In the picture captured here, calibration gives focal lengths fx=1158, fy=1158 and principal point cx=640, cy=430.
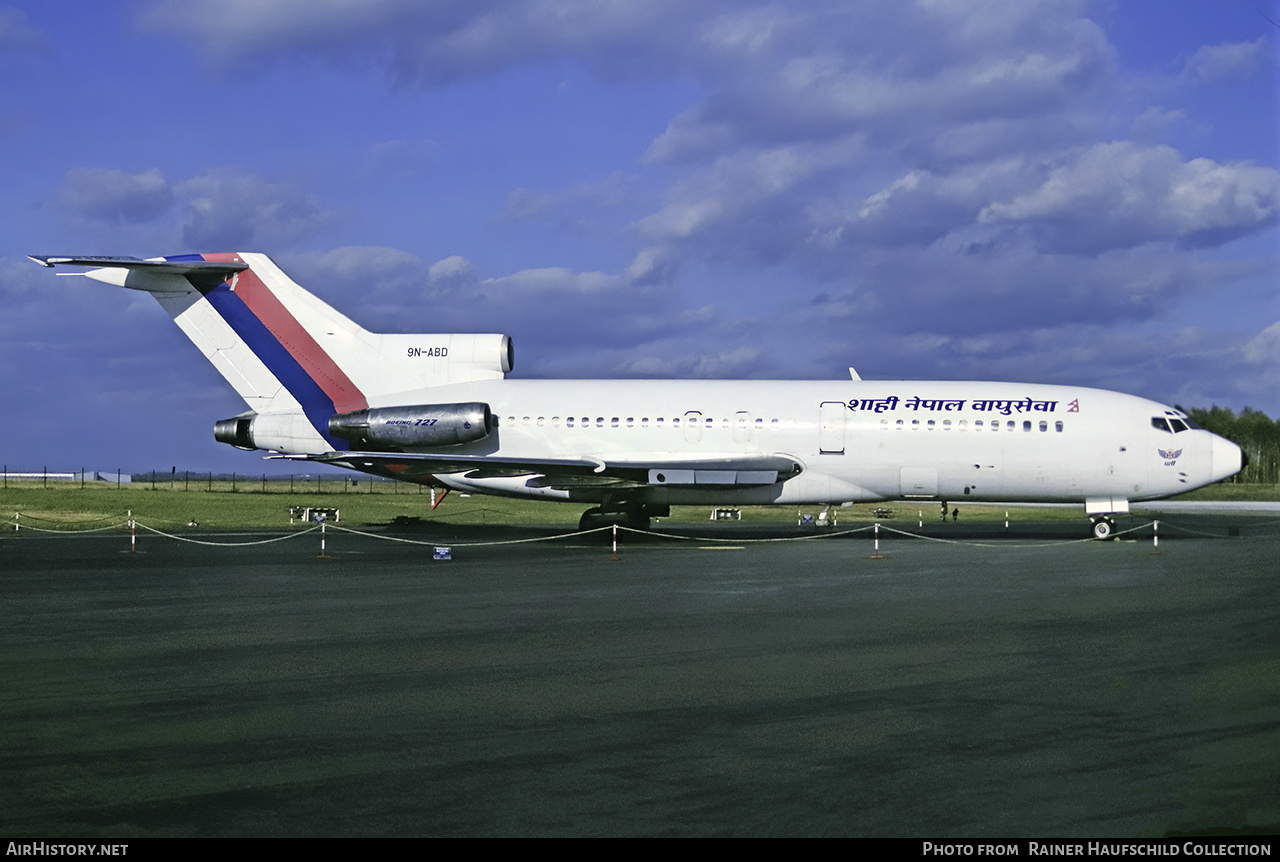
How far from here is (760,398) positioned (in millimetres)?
29203

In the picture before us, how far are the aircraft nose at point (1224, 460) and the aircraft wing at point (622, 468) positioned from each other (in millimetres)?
9718

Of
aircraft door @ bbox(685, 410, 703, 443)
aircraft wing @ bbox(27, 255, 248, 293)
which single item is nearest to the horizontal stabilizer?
aircraft wing @ bbox(27, 255, 248, 293)

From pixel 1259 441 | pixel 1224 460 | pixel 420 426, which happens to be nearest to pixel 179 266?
pixel 420 426

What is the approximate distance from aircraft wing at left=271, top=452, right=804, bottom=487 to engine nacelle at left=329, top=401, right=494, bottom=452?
0.56 m

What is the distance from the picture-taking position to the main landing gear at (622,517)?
29438 millimetres

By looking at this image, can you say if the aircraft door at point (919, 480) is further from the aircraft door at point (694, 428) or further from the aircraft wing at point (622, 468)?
the aircraft door at point (694, 428)

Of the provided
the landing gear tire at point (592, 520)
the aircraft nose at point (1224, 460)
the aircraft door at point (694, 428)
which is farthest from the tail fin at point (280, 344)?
the aircraft nose at point (1224, 460)

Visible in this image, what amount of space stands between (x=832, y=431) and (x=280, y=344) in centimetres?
1459

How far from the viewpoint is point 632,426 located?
2939 cm

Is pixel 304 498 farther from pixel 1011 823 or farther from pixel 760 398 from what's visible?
pixel 1011 823

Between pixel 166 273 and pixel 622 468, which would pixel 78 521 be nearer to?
pixel 166 273

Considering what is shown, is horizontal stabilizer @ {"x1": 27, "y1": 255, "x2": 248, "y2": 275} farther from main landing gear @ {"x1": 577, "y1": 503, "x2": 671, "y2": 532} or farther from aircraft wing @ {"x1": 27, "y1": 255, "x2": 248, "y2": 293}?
main landing gear @ {"x1": 577, "y1": 503, "x2": 671, "y2": 532}

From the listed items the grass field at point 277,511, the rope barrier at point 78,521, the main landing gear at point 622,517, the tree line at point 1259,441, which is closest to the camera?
the main landing gear at point 622,517

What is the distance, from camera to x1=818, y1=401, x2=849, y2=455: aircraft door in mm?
28328
